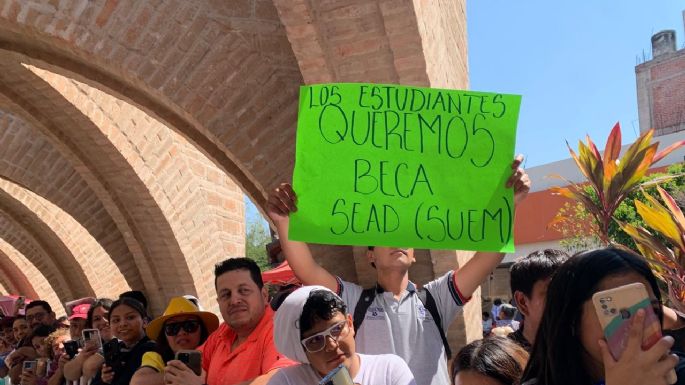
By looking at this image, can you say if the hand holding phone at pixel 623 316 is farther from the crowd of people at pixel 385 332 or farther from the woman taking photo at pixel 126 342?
the woman taking photo at pixel 126 342

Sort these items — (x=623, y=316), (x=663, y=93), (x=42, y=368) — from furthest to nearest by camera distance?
(x=663, y=93)
(x=42, y=368)
(x=623, y=316)

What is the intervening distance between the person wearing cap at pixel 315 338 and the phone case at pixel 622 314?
3.14 feet

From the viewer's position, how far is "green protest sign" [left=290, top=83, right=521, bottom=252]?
262 cm

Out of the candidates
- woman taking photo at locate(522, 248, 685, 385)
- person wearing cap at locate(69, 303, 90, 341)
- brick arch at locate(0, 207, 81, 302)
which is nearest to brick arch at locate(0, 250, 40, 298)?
brick arch at locate(0, 207, 81, 302)

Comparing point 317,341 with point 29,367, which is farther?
point 29,367

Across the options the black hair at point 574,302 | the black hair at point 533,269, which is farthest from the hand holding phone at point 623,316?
the black hair at point 533,269

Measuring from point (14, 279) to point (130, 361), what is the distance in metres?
18.7

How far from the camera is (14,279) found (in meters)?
19.7

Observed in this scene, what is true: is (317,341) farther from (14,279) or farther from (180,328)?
(14,279)

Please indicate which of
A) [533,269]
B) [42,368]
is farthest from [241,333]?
[42,368]

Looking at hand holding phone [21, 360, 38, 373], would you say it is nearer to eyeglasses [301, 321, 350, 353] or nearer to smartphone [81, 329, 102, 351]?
smartphone [81, 329, 102, 351]

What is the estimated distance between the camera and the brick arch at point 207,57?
463cm

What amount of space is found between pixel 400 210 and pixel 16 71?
6042mm

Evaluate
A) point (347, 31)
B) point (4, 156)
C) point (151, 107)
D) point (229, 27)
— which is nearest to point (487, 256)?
point (347, 31)
